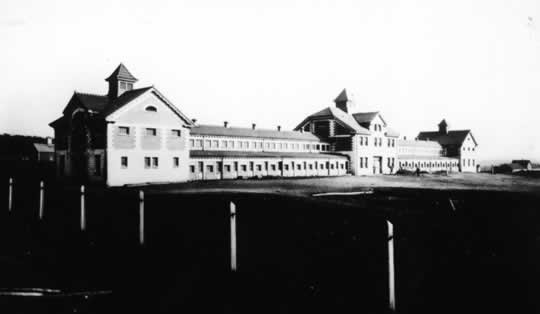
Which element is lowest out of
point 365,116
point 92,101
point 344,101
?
point 92,101

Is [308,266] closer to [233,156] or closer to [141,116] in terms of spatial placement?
[141,116]

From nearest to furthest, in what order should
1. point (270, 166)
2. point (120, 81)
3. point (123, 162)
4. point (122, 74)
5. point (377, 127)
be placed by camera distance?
1. point (123, 162)
2. point (120, 81)
3. point (122, 74)
4. point (270, 166)
5. point (377, 127)

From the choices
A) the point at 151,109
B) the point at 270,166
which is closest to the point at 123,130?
the point at 151,109

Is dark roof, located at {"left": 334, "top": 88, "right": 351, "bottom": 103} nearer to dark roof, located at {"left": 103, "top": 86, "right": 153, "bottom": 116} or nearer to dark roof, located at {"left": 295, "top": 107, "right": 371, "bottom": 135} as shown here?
dark roof, located at {"left": 295, "top": 107, "right": 371, "bottom": 135}

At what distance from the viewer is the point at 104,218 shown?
13.5 metres

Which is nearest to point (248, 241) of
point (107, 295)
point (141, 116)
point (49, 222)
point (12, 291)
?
point (107, 295)

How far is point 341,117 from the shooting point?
61.8m

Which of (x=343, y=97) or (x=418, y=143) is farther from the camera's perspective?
(x=418, y=143)

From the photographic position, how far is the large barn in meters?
34.2

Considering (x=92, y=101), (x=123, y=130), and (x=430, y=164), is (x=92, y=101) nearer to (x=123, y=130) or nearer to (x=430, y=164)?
(x=123, y=130)

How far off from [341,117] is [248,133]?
54.8 ft

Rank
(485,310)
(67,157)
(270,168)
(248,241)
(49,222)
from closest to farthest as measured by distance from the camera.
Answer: (485,310)
(248,241)
(49,222)
(67,157)
(270,168)

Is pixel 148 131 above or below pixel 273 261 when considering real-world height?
above

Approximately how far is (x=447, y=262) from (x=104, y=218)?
1075 centimetres
